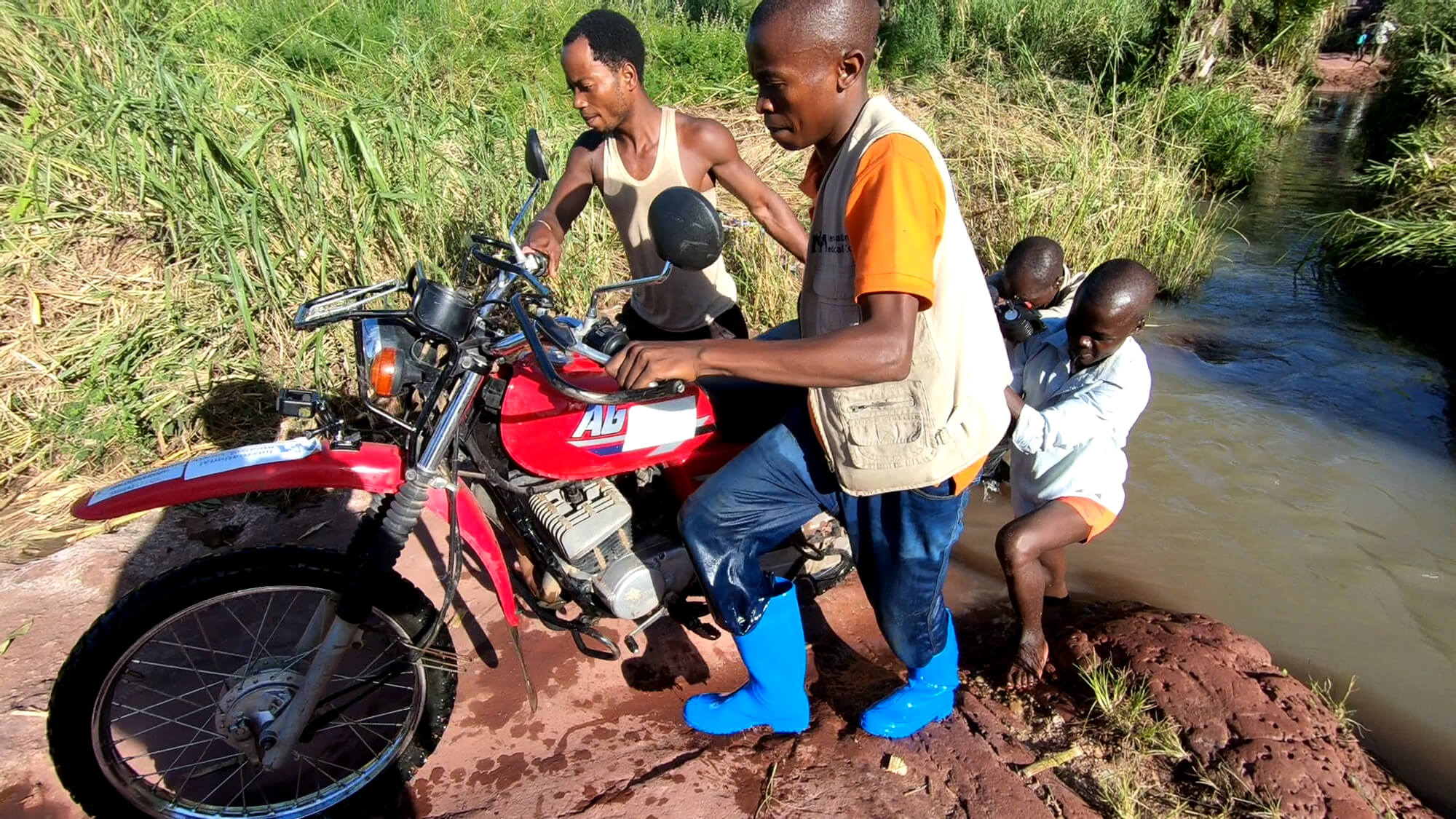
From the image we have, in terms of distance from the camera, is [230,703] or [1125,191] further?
[1125,191]

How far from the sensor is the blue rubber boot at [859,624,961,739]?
239cm

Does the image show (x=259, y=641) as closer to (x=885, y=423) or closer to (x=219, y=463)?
(x=219, y=463)

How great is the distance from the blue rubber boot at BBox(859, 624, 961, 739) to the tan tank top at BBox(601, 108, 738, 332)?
4.59 ft

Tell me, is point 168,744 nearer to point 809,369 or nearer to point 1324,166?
point 809,369

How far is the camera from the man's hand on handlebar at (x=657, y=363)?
5.43 ft

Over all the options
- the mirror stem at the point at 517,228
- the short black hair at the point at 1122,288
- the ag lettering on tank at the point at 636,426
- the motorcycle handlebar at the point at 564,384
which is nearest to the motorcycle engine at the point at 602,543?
the ag lettering on tank at the point at 636,426

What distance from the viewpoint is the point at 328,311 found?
182cm

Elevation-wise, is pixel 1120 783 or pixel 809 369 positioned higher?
pixel 809 369

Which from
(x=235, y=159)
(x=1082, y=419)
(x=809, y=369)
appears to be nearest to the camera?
(x=809, y=369)

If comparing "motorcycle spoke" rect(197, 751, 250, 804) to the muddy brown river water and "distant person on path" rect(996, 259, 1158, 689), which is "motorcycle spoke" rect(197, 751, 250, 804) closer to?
"distant person on path" rect(996, 259, 1158, 689)

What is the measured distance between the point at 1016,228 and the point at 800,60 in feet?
15.2

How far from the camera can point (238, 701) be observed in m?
2.01

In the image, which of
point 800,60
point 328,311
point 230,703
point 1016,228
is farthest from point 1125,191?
point 230,703

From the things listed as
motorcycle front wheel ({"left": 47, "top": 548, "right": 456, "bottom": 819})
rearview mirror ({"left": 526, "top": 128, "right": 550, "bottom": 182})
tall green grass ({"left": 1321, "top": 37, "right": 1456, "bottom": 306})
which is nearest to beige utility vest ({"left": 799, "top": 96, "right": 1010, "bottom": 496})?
rearview mirror ({"left": 526, "top": 128, "right": 550, "bottom": 182})
